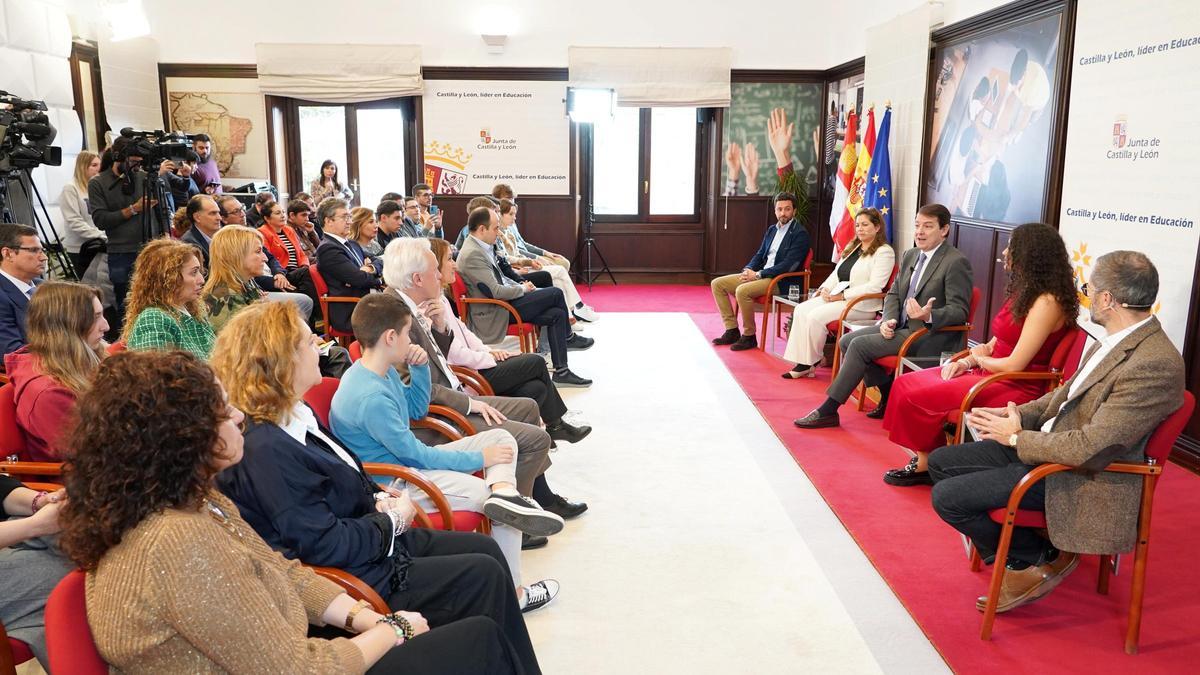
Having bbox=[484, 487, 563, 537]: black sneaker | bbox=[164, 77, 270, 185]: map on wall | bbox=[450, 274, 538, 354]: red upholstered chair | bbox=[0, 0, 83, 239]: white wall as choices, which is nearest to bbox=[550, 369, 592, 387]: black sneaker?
bbox=[450, 274, 538, 354]: red upholstered chair

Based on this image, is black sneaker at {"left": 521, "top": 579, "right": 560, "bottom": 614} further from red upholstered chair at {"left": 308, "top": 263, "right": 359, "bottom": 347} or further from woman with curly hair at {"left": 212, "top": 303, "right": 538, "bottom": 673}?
red upholstered chair at {"left": 308, "top": 263, "right": 359, "bottom": 347}

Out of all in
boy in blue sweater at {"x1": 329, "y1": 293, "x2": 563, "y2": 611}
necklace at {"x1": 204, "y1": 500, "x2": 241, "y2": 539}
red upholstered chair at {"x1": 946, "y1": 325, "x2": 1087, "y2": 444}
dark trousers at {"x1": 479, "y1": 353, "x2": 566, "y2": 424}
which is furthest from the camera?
dark trousers at {"x1": 479, "y1": 353, "x2": 566, "y2": 424}

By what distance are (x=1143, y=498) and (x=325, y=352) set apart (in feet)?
10.9

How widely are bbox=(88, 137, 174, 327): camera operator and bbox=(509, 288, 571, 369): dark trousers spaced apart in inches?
113

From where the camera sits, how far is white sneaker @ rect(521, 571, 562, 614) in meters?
3.12

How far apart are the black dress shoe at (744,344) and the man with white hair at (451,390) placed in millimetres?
3222

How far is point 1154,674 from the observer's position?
8.86 feet

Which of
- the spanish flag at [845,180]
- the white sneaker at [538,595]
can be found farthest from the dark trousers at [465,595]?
the spanish flag at [845,180]

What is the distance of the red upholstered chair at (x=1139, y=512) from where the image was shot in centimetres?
277

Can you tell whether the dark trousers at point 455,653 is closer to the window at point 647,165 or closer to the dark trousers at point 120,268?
the dark trousers at point 120,268

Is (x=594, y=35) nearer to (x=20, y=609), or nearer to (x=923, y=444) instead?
(x=923, y=444)

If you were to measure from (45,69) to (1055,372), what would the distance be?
27.7 ft

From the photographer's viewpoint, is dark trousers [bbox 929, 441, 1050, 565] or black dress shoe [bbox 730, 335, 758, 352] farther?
black dress shoe [bbox 730, 335, 758, 352]

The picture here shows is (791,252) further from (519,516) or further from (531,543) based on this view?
(519,516)
